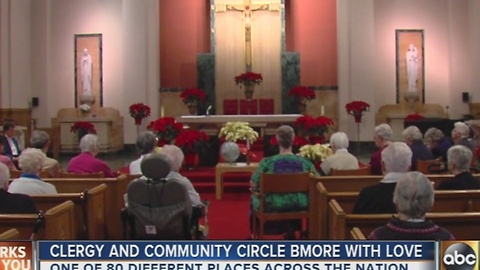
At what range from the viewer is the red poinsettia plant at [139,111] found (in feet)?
42.9

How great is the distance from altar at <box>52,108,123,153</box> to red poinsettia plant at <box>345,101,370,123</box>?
4895 millimetres

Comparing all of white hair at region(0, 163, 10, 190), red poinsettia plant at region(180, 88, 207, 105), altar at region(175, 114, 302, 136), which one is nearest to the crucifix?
red poinsettia plant at region(180, 88, 207, 105)

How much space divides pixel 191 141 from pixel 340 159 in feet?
11.2

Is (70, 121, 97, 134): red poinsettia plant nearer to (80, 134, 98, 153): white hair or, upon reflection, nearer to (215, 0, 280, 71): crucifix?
(215, 0, 280, 71): crucifix

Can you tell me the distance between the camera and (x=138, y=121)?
1326 cm

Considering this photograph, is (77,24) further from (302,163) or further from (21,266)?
(21,266)

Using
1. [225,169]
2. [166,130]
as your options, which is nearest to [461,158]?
[225,169]

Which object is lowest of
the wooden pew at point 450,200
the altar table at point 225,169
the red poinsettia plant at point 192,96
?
the altar table at point 225,169

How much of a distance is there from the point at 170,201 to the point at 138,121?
370 inches

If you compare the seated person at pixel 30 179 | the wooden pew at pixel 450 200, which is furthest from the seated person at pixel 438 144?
the seated person at pixel 30 179

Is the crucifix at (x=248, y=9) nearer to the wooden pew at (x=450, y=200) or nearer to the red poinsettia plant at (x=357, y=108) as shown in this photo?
the red poinsettia plant at (x=357, y=108)

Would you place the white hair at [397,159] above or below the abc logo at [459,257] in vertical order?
above

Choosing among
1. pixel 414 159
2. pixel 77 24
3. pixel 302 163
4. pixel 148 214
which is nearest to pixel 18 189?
pixel 148 214

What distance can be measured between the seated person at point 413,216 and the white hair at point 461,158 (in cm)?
164
